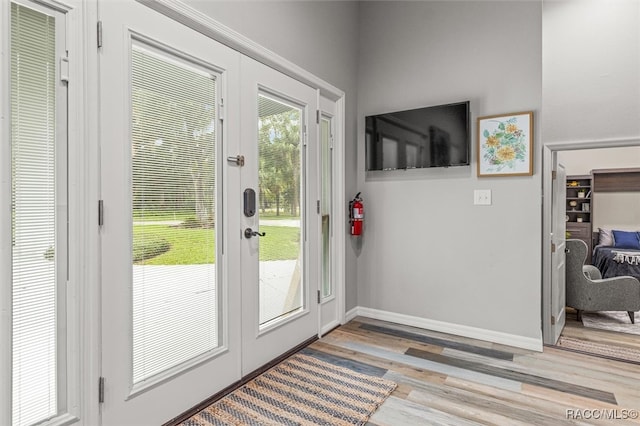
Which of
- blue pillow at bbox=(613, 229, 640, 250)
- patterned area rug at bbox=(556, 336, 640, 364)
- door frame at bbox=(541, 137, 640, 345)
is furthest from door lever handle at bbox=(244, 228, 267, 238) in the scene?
blue pillow at bbox=(613, 229, 640, 250)

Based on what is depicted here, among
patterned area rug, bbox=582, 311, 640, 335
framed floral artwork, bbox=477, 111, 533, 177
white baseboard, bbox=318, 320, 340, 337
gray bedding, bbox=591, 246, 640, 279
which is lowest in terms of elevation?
patterned area rug, bbox=582, 311, 640, 335

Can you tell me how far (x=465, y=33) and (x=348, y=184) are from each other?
1.63 m

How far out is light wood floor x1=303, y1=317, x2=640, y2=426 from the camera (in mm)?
1953

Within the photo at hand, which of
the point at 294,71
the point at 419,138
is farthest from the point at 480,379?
the point at 294,71

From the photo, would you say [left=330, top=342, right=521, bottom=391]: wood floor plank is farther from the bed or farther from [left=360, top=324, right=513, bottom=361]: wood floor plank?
the bed

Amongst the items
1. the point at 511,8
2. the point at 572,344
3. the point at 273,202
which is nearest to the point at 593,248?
the point at 572,344

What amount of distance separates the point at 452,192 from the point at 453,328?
119cm

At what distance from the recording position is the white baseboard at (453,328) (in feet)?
9.38

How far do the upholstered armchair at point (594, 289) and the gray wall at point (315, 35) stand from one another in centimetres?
215

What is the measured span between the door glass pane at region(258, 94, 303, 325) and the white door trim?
264 mm

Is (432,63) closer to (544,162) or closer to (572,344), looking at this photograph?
(544,162)

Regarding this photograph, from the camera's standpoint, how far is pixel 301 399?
2.10 metres

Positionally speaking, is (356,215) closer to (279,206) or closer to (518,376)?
(279,206)

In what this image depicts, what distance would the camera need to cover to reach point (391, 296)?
347cm
